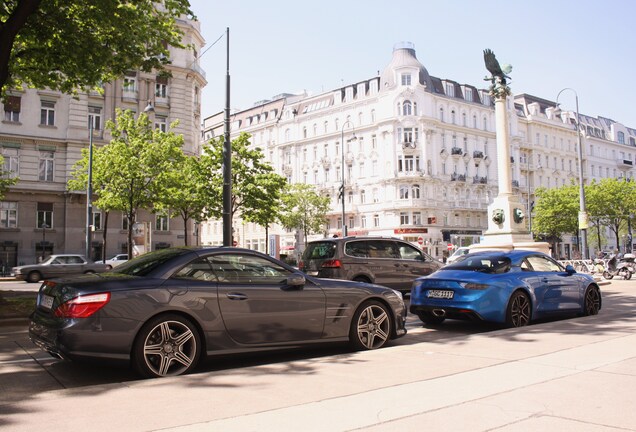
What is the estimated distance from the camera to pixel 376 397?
456 centimetres

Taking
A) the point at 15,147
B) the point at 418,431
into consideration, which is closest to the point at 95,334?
the point at 418,431

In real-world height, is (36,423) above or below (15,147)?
below

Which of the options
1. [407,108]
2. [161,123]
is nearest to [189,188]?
[161,123]

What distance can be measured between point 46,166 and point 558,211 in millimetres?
51157

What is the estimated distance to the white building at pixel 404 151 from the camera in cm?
6194

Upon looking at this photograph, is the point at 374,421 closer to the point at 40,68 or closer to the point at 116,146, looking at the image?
the point at 40,68

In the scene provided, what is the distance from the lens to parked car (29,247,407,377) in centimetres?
520

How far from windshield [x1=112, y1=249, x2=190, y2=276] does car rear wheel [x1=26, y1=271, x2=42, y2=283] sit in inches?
945

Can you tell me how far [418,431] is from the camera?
3678mm

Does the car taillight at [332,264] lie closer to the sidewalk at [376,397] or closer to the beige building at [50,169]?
the sidewalk at [376,397]

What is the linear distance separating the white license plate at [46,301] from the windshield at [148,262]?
79 cm

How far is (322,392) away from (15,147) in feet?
127

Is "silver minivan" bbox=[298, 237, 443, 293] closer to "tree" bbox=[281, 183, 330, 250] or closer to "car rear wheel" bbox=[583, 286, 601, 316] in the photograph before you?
"car rear wheel" bbox=[583, 286, 601, 316]

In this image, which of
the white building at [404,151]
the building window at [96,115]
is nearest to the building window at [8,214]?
the building window at [96,115]
